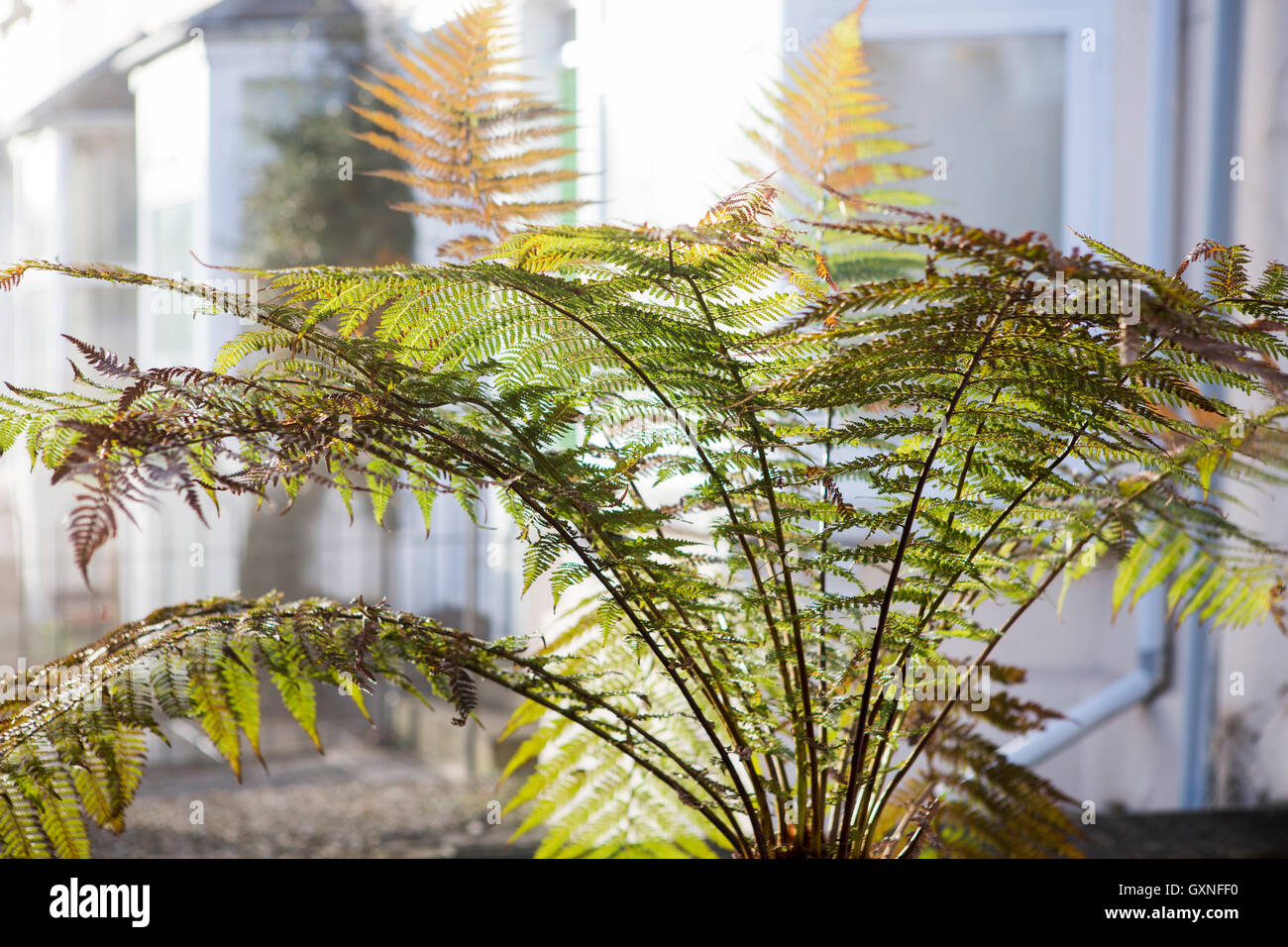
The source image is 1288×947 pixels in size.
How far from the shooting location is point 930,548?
0.80m

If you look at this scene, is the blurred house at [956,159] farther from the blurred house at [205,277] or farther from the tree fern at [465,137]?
the tree fern at [465,137]

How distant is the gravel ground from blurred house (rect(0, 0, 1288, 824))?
0.67 meters

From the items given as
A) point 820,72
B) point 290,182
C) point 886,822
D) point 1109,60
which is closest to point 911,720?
point 886,822

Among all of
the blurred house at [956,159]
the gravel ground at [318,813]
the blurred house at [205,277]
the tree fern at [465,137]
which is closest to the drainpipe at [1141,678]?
the blurred house at [956,159]

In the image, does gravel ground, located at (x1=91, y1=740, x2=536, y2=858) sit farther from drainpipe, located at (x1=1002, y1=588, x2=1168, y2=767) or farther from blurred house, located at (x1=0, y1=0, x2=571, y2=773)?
drainpipe, located at (x1=1002, y1=588, x2=1168, y2=767)

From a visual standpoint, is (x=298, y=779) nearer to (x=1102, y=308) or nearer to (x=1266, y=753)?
(x=1266, y=753)

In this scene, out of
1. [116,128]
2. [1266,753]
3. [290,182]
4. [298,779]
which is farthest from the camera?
[116,128]

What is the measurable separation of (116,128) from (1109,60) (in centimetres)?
476

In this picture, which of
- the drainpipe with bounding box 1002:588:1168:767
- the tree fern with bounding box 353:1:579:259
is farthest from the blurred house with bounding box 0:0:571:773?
the tree fern with bounding box 353:1:579:259

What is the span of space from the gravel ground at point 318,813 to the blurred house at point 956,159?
0.67 meters

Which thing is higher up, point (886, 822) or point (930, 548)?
point (930, 548)

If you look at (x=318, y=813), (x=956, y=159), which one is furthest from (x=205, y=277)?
(x=956, y=159)

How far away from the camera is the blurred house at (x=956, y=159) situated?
2.25 m
